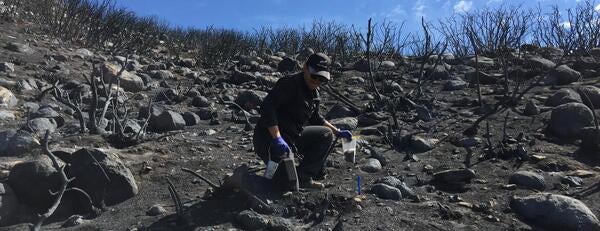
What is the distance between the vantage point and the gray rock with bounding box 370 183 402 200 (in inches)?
159

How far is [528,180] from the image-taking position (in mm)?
4395

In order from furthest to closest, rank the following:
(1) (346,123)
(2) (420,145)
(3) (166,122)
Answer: (1) (346,123)
(3) (166,122)
(2) (420,145)

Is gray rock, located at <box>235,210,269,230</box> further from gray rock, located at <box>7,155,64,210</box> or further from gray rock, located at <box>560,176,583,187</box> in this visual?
gray rock, located at <box>560,176,583,187</box>

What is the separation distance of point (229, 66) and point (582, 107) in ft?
26.3

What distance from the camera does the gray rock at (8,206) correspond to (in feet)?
11.2

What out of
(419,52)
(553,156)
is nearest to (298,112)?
(553,156)

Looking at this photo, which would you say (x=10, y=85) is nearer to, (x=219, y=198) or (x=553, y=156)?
(x=219, y=198)

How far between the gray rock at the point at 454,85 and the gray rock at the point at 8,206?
6.91 meters

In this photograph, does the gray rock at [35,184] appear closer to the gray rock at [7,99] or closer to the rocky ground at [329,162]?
the rocky ground at [329,162]

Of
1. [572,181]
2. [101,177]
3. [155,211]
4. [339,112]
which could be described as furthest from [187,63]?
[572,181]

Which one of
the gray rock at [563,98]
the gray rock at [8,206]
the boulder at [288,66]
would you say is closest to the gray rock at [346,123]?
the gray rock at [563,98]

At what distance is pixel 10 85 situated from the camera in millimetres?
7023

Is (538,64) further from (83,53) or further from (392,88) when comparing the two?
(83,53)

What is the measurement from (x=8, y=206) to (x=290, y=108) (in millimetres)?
1898
